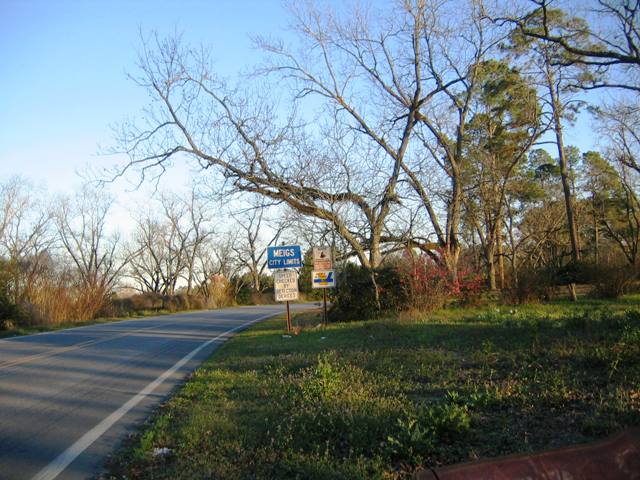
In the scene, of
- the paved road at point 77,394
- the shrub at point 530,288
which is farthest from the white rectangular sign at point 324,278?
the shrub at point 530,288

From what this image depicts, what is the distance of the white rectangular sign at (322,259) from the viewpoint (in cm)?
1575

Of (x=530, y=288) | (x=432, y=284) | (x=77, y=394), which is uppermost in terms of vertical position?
(x=432, y=284)

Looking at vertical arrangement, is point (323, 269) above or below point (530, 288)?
above

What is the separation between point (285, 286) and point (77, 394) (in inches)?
353

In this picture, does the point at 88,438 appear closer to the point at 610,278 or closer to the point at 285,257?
the point at 285,257

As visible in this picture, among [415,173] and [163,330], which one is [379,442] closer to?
[415,173]

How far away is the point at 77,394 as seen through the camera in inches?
319

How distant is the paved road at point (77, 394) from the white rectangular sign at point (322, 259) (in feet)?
12.1

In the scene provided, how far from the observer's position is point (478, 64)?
19344mm

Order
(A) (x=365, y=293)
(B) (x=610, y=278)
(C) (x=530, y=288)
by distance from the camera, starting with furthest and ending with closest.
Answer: (B) (x=610, y=278)
(C) (x=530, y=288)
(A) (x=365, y=293)

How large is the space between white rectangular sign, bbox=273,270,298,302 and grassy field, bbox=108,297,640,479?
6.92 m

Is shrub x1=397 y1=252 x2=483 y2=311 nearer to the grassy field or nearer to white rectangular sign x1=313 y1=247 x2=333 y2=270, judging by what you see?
white rectangular sign x1=313 y1=247 x2=333 y2=270

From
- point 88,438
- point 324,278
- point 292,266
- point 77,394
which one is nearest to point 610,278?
point 324,278

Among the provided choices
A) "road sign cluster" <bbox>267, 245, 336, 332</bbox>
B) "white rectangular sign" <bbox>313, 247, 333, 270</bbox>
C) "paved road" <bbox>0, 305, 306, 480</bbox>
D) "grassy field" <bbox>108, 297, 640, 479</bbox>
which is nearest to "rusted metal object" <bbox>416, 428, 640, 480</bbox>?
"grassy field" <bbox>108, 297, 640, 479</bbox>
